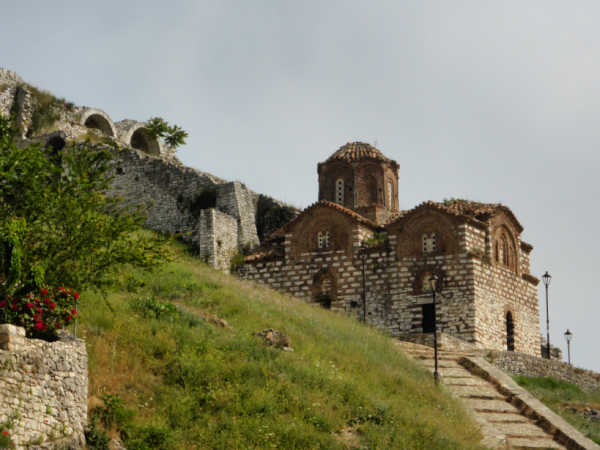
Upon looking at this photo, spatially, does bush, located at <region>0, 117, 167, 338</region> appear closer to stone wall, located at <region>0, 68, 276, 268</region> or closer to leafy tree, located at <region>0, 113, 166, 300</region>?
leafy tree, located at <region>0, 113, 166, 300</region>

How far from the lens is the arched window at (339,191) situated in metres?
37.1

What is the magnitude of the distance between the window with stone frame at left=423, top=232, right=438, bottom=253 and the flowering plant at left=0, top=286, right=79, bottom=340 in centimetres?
2004

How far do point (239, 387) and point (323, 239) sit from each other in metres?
17.7

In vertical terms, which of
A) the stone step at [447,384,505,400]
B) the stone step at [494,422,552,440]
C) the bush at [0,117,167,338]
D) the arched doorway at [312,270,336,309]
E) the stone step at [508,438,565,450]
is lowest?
the stone step at [508,438,565,450]

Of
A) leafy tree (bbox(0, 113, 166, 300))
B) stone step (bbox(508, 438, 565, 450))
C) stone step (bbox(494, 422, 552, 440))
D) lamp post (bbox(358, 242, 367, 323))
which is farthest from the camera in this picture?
lamp post (bbox(358, 242, 367, 323))

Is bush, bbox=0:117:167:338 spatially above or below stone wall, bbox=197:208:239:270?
below

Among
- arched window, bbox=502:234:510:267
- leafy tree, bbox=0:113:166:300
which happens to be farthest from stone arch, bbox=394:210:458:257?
leafy tree, bbox=0:113:166:300

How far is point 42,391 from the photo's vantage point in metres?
12.6

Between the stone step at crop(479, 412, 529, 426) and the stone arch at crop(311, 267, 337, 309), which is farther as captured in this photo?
the stone arch at crop(311, 267, 337, 309)

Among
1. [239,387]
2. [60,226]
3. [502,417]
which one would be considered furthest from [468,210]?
[60,226]

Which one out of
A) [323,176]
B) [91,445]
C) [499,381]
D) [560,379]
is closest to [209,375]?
[91,445]

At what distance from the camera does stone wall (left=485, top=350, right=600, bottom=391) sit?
27.8 metres

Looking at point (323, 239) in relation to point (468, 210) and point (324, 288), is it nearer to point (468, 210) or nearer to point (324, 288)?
point (324, 288)

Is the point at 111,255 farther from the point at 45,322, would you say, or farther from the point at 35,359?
the point at 35,359
